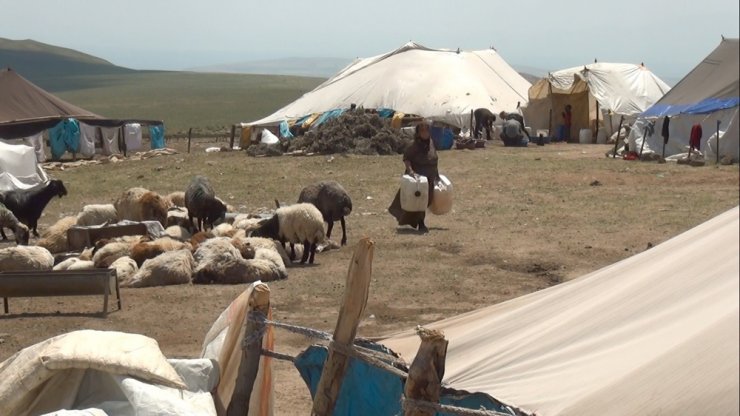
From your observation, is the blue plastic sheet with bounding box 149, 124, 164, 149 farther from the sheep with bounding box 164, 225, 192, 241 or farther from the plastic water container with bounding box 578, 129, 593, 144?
the sheep with bounding box 164, 225, 192, 241

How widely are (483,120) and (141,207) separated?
18254mm

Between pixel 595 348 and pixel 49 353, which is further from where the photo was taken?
pixel 49 353

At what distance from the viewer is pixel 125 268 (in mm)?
11672

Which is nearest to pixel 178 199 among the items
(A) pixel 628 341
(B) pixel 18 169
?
(B) pixel 18 169

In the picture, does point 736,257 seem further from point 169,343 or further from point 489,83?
point 489,83

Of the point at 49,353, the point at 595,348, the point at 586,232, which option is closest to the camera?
the point at 595,348

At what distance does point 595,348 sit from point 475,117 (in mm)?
27801

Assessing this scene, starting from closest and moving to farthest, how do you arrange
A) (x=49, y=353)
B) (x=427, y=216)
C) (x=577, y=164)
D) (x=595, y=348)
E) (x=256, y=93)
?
(x=595, y=348) → (x=49, y=353) → (x=427, y=216) → (x=577, y=164) → (x=256, y=93)

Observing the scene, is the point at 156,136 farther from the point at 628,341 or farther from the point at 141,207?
the point at 628,341

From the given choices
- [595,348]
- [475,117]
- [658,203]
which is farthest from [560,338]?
[475,117]

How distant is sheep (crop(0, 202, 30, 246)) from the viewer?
14.9 meters

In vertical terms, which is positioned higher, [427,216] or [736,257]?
[736,257]

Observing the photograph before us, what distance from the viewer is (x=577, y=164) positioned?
78.6ft

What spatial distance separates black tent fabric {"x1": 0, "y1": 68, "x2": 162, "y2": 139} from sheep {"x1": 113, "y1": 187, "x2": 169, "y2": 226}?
48.6 ft
